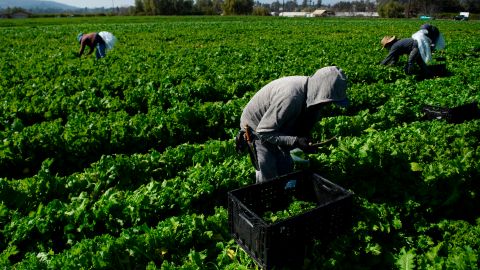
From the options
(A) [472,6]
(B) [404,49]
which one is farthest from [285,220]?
(A) [472,6]

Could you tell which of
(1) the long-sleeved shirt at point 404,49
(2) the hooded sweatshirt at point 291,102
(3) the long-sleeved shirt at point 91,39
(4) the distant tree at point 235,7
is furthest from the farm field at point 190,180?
(4) the distant tree at point 235,7

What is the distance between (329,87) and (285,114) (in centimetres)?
58

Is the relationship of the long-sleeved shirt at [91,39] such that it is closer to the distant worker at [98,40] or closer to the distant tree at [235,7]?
the distant worker at [98,40]

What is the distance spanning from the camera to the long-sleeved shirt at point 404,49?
13.7 meters

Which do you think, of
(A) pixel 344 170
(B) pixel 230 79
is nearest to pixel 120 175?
A: (A) pixel 344 170

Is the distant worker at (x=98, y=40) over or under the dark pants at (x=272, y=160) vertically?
over

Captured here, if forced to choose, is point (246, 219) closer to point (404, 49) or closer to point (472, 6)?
point (404, 49)

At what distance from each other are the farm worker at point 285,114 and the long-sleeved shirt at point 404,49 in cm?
1075

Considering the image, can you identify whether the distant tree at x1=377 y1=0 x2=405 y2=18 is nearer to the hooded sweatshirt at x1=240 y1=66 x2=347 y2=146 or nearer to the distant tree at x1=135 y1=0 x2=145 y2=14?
the distant tree at x1=135 y1=0 x2=145 y2=14

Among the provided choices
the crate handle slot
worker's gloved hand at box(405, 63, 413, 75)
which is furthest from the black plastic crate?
worker's gloved hand at box(405, 63, 413, 75)

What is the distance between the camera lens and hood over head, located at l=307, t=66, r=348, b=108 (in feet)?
13.0

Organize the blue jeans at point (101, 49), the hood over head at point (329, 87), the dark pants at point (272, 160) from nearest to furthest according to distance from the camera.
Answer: the hood over head at point (329, 87) < the dark pants at point (272, 160) < the blue jeans at point (101, 49)

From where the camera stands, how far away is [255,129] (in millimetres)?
4832

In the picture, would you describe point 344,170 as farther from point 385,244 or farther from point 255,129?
point 255,129
